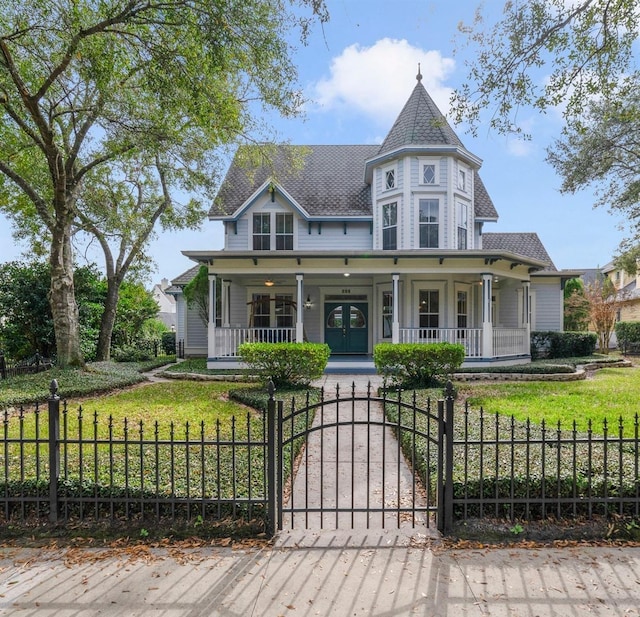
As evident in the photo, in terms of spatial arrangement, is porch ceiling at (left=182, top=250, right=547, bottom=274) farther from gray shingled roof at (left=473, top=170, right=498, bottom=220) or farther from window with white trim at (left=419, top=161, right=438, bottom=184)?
gray shingled roof at (left=473, top=170, right=498, bottom=220)

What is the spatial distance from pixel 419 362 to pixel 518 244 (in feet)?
47.9

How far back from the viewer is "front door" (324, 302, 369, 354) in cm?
1734

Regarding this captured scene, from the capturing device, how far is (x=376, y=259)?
14148 millimetres

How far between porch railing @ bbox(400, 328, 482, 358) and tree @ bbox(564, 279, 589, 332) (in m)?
13.7

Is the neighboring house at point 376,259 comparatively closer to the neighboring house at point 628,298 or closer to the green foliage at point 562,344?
the green foliage at point 562,344

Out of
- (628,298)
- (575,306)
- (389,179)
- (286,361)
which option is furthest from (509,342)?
(628,298)

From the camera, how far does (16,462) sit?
5121 mm

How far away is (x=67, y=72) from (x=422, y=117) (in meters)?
12.0

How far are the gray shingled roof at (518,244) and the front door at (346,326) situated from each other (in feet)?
26.5

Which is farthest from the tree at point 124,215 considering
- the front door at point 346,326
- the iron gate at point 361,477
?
the iron gate at point 361,477

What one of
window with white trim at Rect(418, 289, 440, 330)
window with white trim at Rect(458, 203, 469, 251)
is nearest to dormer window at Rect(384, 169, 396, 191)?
window with white trim at Rect(458, 203, 469, 251)

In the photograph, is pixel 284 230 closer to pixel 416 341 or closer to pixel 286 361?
pixel 416 341

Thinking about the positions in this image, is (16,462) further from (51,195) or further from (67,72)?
(51,195)

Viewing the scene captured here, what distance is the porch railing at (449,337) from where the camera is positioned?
45.9ft
